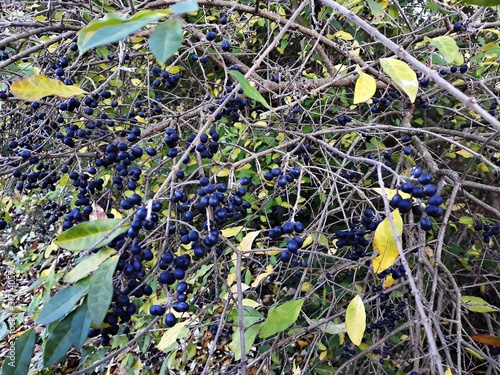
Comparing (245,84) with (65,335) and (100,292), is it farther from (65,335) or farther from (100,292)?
(65,335)

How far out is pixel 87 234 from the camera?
0.74 meters

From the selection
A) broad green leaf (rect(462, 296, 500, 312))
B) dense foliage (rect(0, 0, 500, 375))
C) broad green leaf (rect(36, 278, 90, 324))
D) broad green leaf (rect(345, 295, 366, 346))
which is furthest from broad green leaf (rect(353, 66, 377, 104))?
broad green leaf (rect(462, 296, 500, 312))

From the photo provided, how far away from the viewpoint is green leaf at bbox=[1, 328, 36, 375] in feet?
2.44

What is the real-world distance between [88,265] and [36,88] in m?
0.35

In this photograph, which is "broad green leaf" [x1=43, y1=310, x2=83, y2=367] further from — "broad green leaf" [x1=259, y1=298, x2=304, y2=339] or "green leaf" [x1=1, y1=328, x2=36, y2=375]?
"broad green leaf" [x1=259, y1=298, x2=304, y2=339]

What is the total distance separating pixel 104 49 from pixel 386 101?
47.9 inches

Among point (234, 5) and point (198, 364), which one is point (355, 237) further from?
point (198, 364)

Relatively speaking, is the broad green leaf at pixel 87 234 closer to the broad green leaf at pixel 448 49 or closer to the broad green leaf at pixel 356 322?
the broad green leaf at pixel 356 322

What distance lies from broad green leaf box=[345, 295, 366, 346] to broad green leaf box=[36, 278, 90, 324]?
1.86 ft

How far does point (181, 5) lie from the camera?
0.55m

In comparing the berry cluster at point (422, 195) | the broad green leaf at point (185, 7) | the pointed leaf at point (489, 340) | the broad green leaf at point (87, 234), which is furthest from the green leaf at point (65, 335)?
the pointed leaf at point (489, 340)

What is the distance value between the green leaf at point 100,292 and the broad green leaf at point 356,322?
0.53 metres

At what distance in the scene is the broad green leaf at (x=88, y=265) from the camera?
703 mm

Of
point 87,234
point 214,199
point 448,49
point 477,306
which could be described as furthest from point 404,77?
point 477,306
